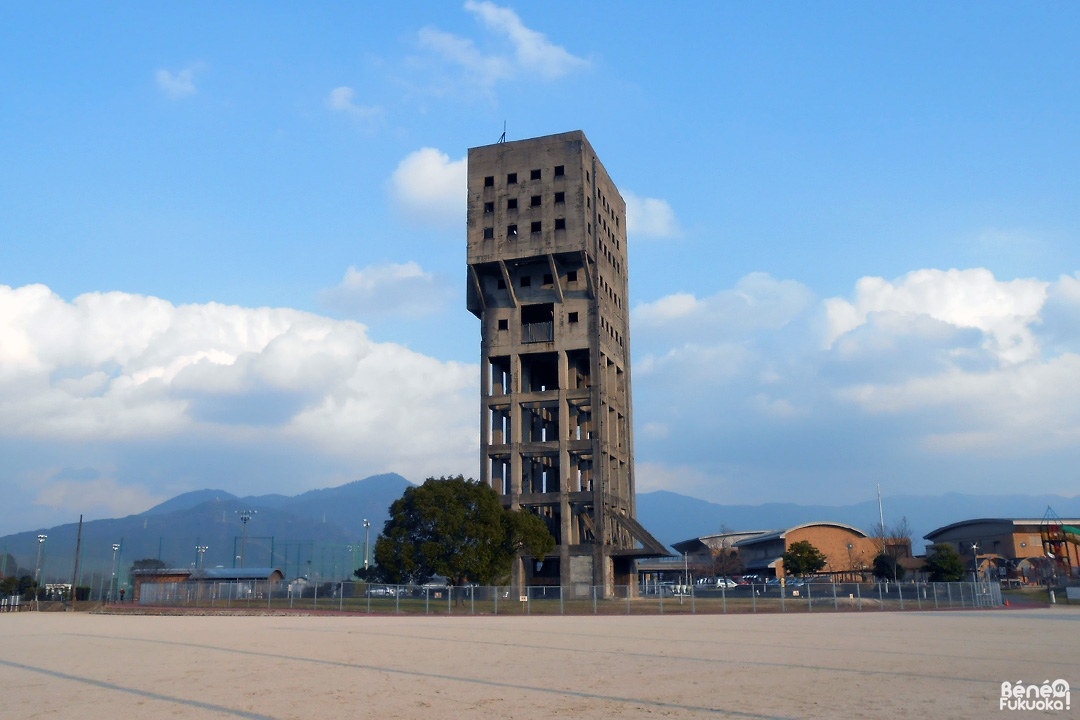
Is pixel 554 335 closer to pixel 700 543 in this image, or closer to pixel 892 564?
pixel 892 564

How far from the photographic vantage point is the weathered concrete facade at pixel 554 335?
248 feet

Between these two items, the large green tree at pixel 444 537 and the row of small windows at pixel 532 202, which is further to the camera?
the row of small windows at pixel 532 202

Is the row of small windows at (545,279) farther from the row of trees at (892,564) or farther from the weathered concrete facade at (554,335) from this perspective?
the row of trees at (892,564)

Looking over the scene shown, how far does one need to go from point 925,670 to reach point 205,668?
15.0m

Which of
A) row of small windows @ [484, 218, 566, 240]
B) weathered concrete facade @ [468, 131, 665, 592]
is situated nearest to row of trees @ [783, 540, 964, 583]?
weathered concrete facade @ [468, 131, 665, 592]

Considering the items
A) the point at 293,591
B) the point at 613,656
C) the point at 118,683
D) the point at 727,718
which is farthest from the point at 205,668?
the point at 293,591

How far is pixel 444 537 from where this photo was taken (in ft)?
190

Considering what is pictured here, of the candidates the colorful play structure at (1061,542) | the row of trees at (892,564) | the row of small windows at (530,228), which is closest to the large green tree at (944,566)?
the row of trees at (892,564)

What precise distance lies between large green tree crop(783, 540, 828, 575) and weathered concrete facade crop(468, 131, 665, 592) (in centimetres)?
3176

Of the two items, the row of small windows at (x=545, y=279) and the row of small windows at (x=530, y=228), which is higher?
the row of small windows at (x=530, y=228)

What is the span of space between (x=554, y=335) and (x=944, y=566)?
160ft

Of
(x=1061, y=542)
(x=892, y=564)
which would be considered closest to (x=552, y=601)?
(x=892, y=564)

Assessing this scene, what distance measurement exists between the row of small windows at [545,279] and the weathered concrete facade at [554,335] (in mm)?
92

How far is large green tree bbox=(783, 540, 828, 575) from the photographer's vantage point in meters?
104
